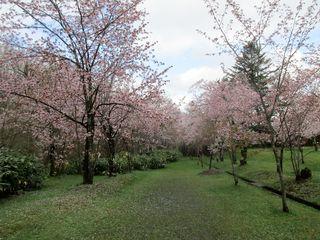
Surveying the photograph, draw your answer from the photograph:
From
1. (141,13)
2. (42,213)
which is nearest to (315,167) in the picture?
(141,13)

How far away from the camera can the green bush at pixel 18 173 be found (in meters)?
19.3

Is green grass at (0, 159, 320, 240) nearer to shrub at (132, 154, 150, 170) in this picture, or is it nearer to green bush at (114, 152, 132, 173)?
green bush at (114, 152, 132, 173)

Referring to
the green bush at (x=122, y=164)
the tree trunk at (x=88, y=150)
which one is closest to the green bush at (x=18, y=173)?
the tree trunk at (x=88, y=150)

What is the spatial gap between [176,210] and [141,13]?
11.6m

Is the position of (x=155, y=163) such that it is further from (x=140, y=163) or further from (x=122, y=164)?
(x=122, y=164)

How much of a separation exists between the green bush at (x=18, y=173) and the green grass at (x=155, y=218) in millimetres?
1003

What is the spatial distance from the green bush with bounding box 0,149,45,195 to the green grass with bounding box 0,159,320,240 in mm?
1003

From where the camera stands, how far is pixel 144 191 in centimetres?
2212

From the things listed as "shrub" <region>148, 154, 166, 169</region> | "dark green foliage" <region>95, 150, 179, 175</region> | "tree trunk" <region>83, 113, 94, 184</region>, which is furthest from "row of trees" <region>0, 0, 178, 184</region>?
"shrub" <region>148, 154, 166, 169</region>

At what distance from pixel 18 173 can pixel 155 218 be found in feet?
34.8

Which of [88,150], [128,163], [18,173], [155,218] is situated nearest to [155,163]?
[128,163]

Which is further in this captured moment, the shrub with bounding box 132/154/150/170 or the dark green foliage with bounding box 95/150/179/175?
the shrub with bounding box 132/154/150/170

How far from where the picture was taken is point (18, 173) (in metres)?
21.1

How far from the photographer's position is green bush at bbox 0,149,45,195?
19.3 m
